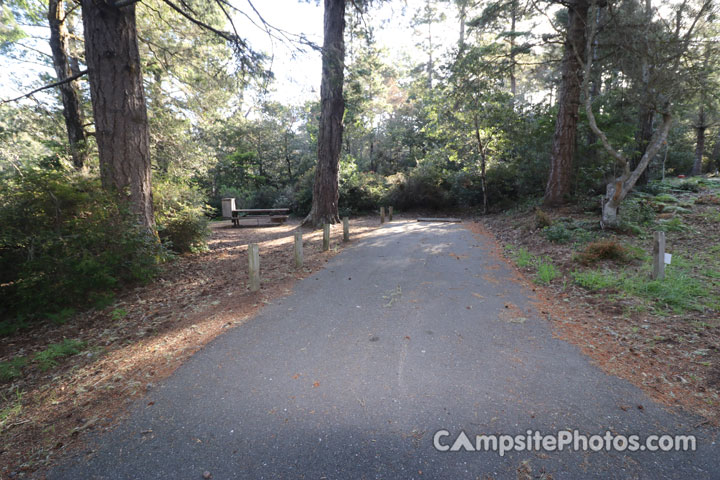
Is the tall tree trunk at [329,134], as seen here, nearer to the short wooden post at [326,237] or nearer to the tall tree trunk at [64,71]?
the short wooden post at [326,237]

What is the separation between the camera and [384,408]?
8.88 feet

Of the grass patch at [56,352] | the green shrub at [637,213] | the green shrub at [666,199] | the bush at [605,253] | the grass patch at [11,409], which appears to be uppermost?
the green shrub at [666,199]

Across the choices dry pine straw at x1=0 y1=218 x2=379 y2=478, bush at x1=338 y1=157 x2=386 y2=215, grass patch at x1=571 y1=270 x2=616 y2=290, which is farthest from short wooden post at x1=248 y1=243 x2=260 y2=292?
bush at x1=338 y1=157 x2=386 y2=215

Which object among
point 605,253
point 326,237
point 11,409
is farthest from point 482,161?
point 11,409

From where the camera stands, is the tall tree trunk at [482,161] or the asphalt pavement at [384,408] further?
the tall tree trunk at [482,161]

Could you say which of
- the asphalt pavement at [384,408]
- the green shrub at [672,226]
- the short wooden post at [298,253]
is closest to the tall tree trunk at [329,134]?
the short wooden post at [298,253]

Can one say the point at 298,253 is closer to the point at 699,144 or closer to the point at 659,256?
the point at 659,256

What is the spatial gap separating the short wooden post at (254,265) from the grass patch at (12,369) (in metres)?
2.91

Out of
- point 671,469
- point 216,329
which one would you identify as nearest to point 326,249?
point 216,329

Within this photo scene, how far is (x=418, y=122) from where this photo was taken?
86.1ft

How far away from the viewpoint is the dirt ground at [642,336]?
112 inches

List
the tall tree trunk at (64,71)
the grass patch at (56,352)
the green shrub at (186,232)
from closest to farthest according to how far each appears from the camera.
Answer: the grass patch at (56,352), the green shrub at (186,232), the tall tree trunk at (64,71)

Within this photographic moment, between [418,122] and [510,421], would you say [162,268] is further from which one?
[418,122]

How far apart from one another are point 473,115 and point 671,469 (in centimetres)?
1627
